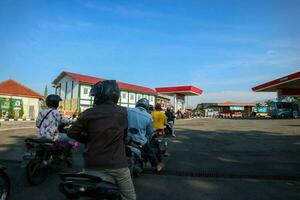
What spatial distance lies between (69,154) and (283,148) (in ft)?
24.1

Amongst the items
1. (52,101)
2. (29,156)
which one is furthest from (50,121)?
(29,156)

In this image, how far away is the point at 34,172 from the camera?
5.94 metres

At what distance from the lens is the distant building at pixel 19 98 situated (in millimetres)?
35562

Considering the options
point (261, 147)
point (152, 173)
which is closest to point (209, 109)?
point (261, 147)

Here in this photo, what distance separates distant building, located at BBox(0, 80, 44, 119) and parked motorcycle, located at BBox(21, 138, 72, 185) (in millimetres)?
31762

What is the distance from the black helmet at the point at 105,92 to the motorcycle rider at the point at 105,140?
0.25 feet

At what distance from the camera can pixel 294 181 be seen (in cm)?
650

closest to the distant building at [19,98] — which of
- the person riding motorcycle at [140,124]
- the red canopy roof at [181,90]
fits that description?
the red canopy roof at [181,90]

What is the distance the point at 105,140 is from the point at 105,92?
504 mm

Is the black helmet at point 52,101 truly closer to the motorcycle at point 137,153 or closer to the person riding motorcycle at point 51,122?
the person riding motorcycle at point 51,122

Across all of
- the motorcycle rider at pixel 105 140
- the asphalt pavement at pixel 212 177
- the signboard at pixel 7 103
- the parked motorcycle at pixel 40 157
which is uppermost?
the signboard at pixel 7 103

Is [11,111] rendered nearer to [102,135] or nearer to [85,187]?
[102,135]

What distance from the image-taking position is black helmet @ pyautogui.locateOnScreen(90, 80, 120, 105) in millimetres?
3195

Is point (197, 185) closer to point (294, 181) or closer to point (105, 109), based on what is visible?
point (294, 181)
